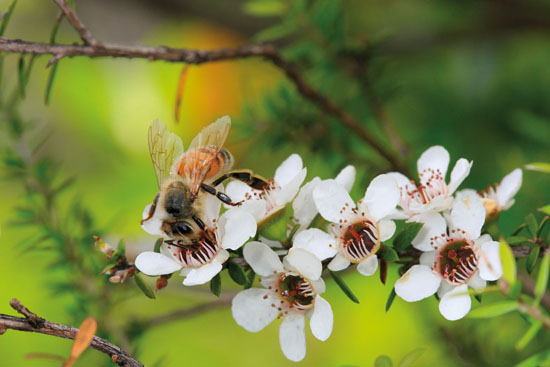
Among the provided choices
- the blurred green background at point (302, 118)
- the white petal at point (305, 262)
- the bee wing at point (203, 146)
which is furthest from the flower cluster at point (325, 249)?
the blurred green background at point (302, 118)

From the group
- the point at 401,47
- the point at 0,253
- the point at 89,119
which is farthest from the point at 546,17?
the point at 0,253

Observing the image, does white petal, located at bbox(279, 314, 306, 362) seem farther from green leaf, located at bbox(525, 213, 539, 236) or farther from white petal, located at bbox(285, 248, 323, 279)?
green leaf, located at bbox(525, 213, 539, 236)

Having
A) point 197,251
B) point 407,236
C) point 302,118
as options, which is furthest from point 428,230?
point 302,118

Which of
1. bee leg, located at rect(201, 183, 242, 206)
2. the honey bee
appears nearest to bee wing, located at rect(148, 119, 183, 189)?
the honey bee

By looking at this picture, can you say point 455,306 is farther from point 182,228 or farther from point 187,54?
point 187,54

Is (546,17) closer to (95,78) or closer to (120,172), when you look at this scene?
(120,172)
